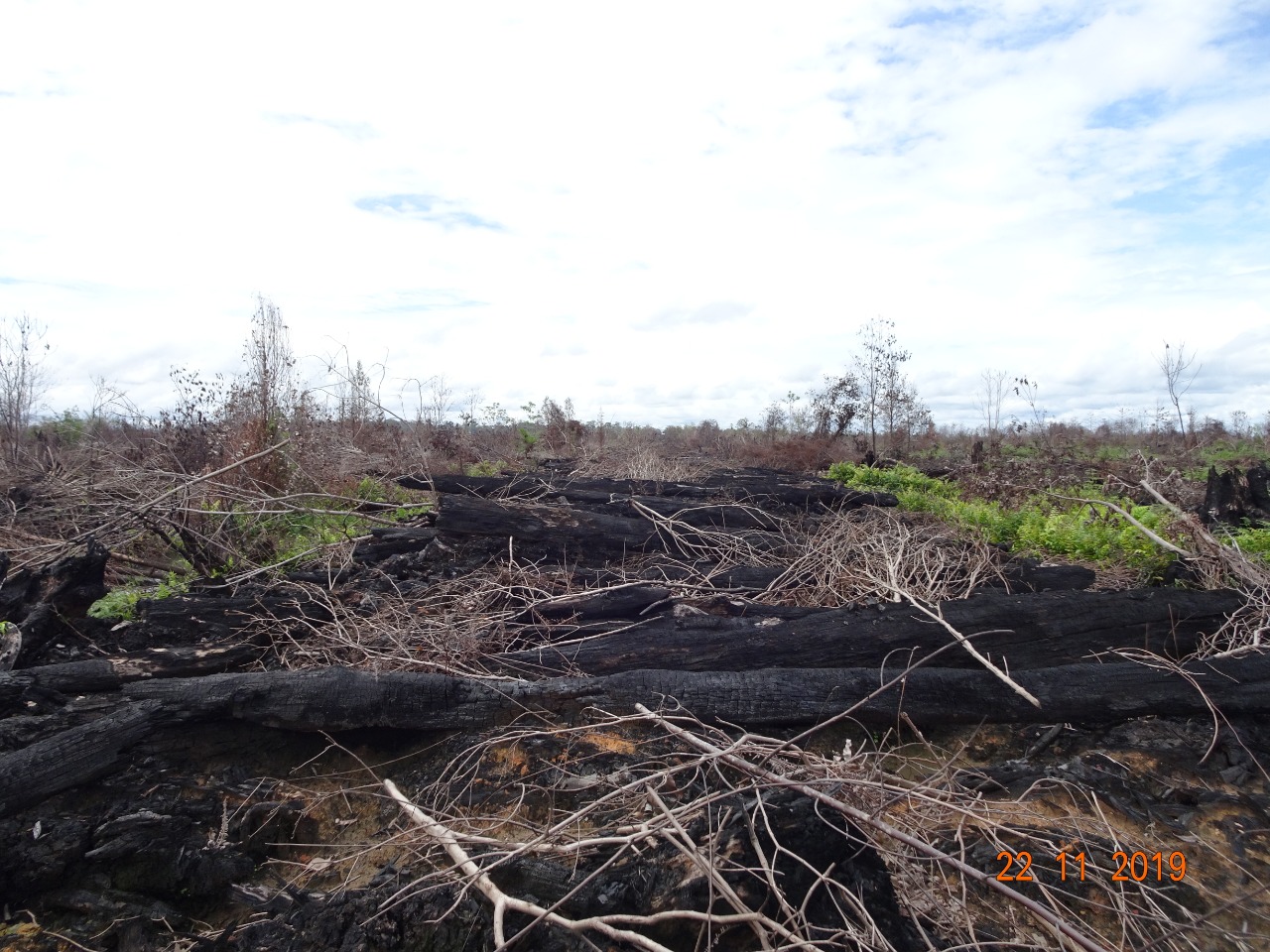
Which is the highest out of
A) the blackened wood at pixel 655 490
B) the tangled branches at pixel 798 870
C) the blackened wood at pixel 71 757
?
the blackened wood at pixel 655 490

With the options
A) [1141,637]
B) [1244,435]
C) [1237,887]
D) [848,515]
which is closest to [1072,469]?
[848,515]

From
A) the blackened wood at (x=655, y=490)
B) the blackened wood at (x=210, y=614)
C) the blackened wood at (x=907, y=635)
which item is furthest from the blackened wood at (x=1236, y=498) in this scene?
the blackened wood at (x=210, y=614)

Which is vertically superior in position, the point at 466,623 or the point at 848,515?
the point at 848,515

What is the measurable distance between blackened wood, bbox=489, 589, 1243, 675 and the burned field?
0.07 feet

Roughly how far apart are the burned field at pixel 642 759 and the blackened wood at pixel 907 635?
21mm

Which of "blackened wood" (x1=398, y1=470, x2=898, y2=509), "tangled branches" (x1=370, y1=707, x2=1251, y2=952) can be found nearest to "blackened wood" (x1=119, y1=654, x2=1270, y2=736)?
"tangled branches" (x1=370, y1=707, x2=1251, y2=952)

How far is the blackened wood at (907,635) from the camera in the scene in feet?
14.7

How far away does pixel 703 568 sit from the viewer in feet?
21.4

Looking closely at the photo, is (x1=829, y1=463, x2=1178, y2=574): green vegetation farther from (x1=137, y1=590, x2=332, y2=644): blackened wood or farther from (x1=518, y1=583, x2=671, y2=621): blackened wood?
(x1=137, y1=590, x2=332, y2=644): blackened wood

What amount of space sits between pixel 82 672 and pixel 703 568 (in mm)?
4419

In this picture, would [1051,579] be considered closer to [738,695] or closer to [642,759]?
[738,695]

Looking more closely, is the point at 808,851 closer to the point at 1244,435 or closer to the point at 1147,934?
the point at 1147,934

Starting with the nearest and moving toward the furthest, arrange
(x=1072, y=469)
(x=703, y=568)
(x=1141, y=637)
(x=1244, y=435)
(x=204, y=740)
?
(x=204, y=740) < (x=1141, y=637) < (x=703, y=568) < (x=1072, y=469) < (x=1244, y=435)
